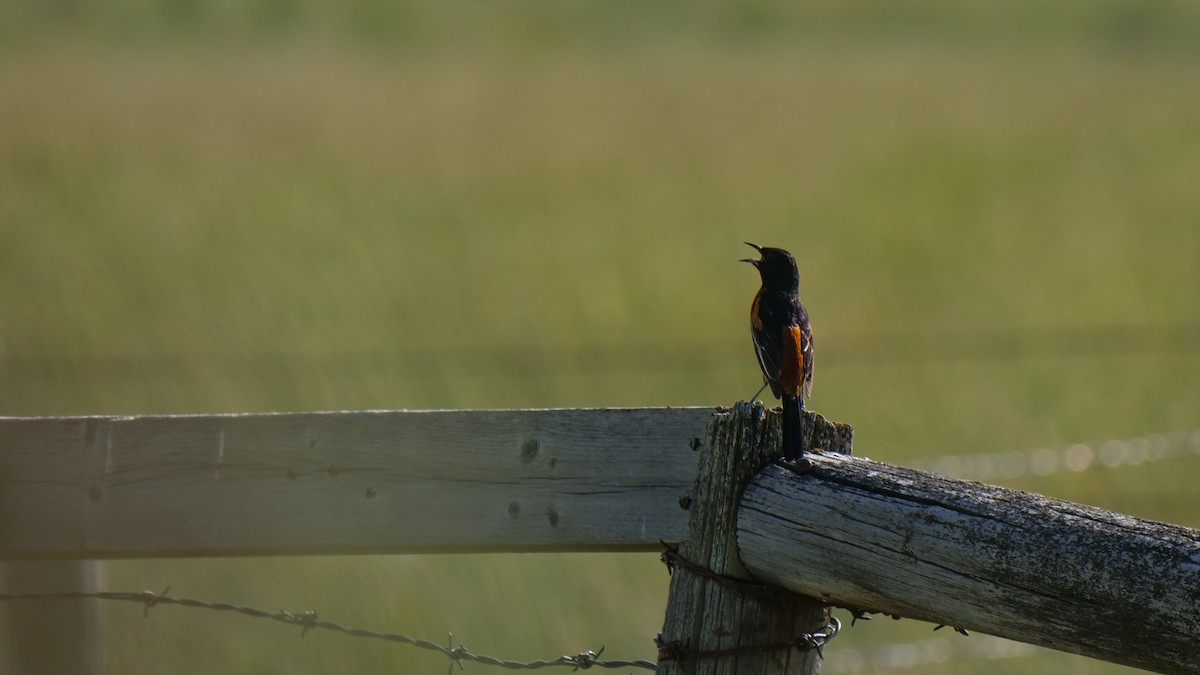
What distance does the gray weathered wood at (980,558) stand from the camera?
153 centimetres

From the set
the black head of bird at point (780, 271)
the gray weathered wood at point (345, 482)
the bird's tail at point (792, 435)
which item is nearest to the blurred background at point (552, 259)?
the black head of bird at point (780, 271)

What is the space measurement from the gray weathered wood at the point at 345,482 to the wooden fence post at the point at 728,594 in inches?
7.8

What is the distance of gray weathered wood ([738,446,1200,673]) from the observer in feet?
5.02

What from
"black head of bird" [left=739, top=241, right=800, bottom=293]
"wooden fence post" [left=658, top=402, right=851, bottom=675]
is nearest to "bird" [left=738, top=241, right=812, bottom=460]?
"black head of bird" [left=739, top=241, right=800, bottom=293]

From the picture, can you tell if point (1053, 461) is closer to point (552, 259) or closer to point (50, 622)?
point (552, 259)

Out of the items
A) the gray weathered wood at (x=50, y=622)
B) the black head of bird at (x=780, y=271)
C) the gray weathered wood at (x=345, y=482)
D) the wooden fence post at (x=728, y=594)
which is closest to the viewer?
the wooden fence post at (x=728, y=594)

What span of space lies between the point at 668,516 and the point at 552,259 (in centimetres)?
Result: 883

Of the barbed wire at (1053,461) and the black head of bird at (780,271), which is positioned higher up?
the barbed wire at (1053,461)

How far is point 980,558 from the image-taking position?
5.58 ft

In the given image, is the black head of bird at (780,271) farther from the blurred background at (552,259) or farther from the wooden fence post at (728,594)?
the blurred background at (552,259)

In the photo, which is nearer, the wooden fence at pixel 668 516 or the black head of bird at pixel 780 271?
the wooden fence at pixel 668 516

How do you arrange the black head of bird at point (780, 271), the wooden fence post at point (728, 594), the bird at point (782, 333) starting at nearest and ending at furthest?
the wooden fence post at point (728, 594)
the bird at point (782, 333)
the black head of bird at point (780, 271)

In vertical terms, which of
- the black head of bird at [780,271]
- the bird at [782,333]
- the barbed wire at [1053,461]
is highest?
the barbed wire at [1053,461]

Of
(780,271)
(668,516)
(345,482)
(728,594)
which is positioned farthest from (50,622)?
(780,271)
